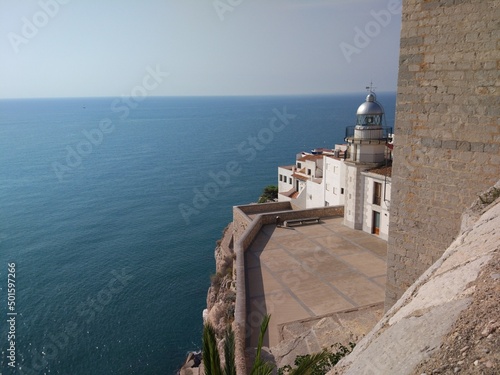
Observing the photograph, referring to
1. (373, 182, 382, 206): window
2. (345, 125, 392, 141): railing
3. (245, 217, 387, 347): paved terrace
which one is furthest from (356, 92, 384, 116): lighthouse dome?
(245, 217, 387, 347): paved terrace

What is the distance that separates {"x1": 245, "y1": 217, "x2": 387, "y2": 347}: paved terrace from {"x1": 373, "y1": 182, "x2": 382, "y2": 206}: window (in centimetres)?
177

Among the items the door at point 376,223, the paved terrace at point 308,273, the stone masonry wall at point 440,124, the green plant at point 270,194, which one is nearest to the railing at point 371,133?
the door at point 376,223

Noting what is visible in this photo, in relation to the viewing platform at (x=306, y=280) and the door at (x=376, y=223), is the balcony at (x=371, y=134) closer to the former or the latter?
the door at (x=376, y=223)

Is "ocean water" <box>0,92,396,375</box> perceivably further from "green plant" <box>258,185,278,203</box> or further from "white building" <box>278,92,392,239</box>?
"white building" <box>278,92,392,239</box>

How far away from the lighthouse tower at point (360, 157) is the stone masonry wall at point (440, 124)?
12.1m

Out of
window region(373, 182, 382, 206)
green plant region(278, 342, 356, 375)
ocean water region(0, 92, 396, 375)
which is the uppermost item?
green plant region(278, 342, 356, 375)

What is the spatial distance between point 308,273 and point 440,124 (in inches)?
345


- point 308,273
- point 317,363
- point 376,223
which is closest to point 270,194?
point 376,223

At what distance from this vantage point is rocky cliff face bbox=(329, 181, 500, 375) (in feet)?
8.67

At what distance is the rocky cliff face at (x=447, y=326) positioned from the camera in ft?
8.67

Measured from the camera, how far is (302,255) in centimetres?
1659

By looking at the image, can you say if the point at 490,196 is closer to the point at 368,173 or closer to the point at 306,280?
the point at 306,280

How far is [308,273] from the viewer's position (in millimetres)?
14922

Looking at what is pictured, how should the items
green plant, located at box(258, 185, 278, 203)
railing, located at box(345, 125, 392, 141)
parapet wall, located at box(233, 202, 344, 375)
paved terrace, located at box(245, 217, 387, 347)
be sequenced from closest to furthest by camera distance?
1. parapet wall, located at box(233, 202, 344, 375)
2. paved terrace, located at box(245, 217, 387, 347)
3. railing, located at box(345, 125, 392, 141)
4. green plant, located at box(258, 185, 278, 203)
